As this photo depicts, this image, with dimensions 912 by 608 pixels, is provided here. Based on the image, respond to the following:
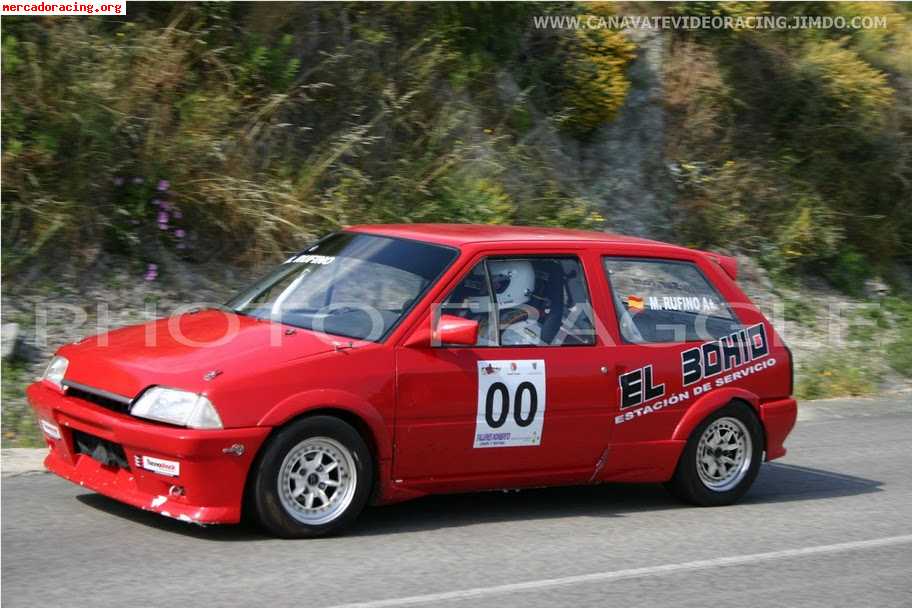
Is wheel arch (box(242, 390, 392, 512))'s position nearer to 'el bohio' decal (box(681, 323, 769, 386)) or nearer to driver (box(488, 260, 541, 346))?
driver (box(488, 260, 541, 346))

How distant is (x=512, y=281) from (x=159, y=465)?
93.8 inches

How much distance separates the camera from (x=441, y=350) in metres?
6.83

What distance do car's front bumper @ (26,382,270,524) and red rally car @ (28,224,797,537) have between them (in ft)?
0.04

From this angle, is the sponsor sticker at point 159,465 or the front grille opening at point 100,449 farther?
the front grille opening at point 100,449

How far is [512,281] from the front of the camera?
7324 millimetres

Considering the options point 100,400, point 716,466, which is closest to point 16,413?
point 100,400

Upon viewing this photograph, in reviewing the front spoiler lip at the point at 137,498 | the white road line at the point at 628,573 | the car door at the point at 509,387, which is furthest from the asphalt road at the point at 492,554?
the car door at the point at 509,387

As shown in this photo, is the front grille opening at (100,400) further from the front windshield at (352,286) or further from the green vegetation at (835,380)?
the green vegetation at (835,380)

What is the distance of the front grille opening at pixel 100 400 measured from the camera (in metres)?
6.31

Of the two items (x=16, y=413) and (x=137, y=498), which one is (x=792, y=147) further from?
(x=137, y=498)

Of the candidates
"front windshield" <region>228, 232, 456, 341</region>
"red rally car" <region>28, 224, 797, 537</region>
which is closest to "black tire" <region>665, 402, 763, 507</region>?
"red rally car" <region>28, 224, 797, 537</region>

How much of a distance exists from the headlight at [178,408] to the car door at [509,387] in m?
1.08
